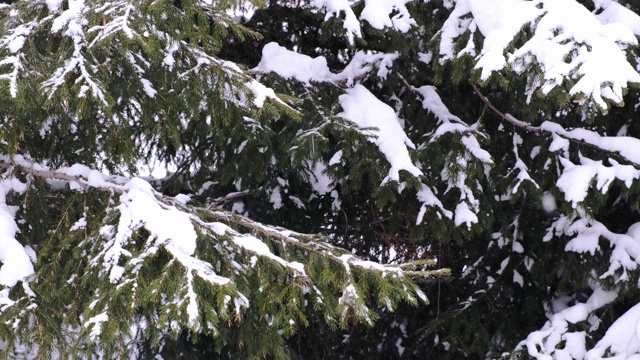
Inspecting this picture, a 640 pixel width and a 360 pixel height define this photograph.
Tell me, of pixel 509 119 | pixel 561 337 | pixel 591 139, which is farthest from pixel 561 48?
pixel 561 337

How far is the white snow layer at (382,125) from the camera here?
3.99 m

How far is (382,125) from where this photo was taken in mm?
4207

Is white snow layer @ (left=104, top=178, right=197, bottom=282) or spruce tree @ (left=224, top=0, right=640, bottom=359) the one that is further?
spruce tree @ (left=224, top=0, right=640, bottom=359)

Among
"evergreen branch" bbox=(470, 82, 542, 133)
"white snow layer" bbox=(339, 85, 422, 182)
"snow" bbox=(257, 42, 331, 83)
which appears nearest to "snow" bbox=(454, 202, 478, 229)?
"white snow layer" bbox=(339, 85, 422, 182)

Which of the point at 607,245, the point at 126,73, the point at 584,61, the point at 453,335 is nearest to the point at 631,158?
the point at 607,245

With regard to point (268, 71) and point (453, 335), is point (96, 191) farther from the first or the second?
point (453, 335)

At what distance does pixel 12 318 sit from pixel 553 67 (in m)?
2.67

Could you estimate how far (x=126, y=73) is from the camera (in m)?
3.40

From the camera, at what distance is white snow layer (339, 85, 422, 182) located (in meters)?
3.99

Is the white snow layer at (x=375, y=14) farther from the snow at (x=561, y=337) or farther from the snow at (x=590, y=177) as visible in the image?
the snow at (x=561, y=337)

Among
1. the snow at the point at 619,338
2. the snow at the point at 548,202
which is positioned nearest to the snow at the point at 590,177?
the snow at the point at 548,202

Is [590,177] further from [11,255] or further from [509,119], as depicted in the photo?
[11,255]

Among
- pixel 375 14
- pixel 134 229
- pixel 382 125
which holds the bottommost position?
pixel 382 125

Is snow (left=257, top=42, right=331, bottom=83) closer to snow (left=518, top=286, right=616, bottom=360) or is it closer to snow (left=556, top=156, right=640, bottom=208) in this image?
snow (left=556, top=156, right=640, bottom=208)
